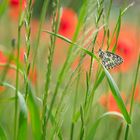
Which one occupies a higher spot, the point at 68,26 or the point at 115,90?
the point at 68,26

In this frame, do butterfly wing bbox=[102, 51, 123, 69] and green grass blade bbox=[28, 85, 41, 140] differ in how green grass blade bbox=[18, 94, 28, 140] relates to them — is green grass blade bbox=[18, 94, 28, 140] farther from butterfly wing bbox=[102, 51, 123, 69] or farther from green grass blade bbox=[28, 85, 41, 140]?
butterfly wing bbox=[102, 51, 123, 69]

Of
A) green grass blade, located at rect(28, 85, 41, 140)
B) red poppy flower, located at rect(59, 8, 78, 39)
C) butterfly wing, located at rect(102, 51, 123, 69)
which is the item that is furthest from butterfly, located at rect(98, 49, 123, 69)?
red poppy flower, located at rect(59, 8, 78, 39)

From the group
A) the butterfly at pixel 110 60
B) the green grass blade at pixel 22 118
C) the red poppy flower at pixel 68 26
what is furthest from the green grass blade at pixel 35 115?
the red poppy flower at pixel 68 26

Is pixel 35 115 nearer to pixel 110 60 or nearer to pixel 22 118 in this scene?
pixel 22 118

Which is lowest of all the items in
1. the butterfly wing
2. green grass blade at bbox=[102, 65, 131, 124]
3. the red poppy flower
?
green grass blade at bbox=[102, 65, 131, 124]

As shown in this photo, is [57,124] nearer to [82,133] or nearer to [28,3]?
[82,133]

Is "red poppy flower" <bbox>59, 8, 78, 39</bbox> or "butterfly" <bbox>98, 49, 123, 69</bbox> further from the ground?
"red poppy flower" <bbox>59, 8, 78, 39</bbox>

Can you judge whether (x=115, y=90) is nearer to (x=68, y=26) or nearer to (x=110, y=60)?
(x=110, y=60)

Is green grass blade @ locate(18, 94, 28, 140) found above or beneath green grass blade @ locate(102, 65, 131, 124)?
beneath

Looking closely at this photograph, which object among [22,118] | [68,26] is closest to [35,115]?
[22,118]

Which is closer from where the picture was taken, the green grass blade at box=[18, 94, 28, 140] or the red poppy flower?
the green grass blade at box=[18, 94, 28, 140]

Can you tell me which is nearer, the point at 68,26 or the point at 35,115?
the point at 35,115

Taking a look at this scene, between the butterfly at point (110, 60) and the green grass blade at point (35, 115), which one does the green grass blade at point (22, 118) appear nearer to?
the green grass blade at point (35, 115)

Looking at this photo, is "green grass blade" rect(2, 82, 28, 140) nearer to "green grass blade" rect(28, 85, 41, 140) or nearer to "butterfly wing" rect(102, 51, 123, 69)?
"green grass blade" rect(28, 85, 41, 140)
